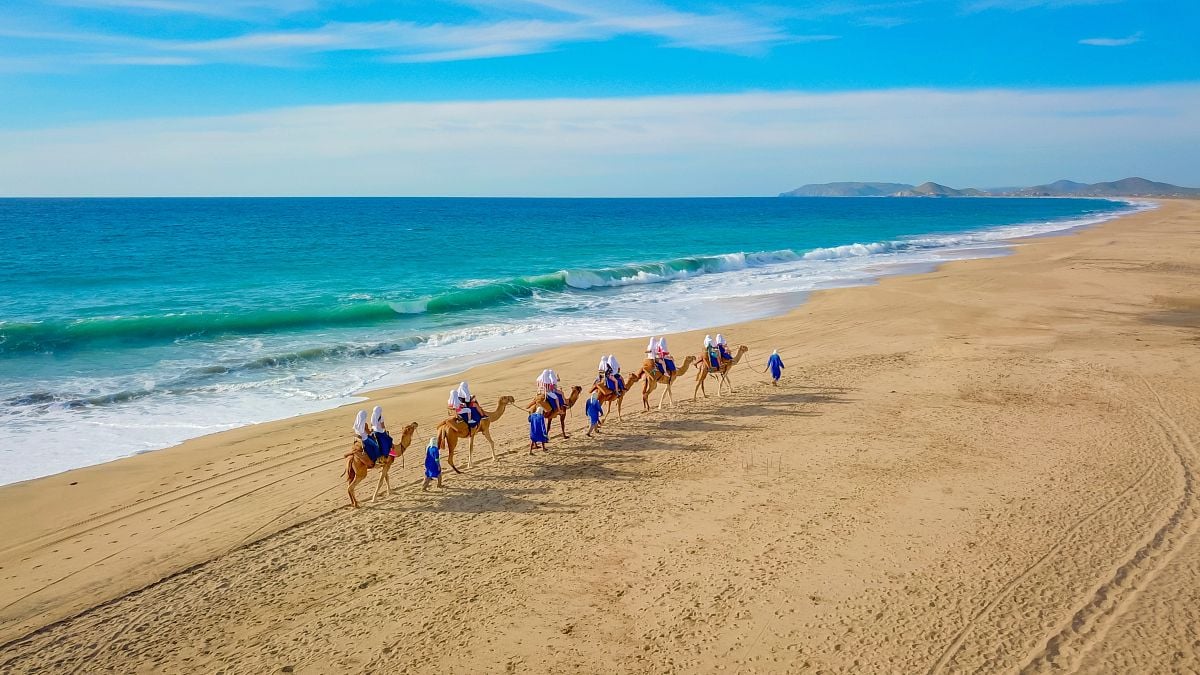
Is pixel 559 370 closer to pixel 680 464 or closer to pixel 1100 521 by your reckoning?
pixel 680 464

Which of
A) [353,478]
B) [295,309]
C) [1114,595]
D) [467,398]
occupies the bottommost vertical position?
[1114,595]

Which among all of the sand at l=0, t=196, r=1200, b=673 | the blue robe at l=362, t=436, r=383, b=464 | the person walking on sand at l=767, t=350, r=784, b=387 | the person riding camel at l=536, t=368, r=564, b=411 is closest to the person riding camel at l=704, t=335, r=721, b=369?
the sand at l=0, t=196, r=1200, b=673

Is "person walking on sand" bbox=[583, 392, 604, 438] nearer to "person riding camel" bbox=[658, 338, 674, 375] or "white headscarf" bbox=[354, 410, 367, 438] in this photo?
"person riding camel" bbox=[658, 338, 674, 375]

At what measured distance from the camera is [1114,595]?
296 inches

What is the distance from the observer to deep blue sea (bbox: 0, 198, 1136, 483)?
16.1 m

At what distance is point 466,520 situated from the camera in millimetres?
9727

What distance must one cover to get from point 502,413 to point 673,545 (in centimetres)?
557

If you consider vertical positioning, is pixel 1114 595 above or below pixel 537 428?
below

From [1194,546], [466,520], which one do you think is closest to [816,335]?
[1194,546]

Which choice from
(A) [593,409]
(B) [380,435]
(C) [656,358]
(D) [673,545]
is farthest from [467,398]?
→ (C) [656,358]

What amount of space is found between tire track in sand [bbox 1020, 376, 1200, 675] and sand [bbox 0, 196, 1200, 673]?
3 cm

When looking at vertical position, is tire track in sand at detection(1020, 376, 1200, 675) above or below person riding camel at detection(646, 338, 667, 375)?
below

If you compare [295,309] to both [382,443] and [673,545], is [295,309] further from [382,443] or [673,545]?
[673,545]

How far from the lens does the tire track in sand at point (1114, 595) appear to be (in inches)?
257
